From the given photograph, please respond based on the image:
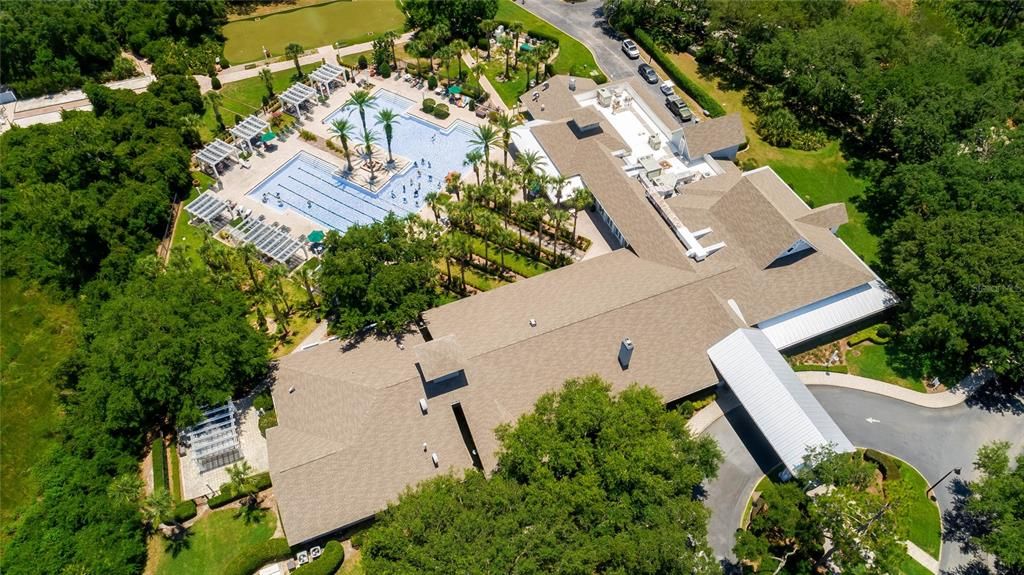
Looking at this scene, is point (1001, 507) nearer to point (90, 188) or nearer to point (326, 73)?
point (90, 188)

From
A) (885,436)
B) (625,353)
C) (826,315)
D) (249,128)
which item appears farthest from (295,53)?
(885,436)

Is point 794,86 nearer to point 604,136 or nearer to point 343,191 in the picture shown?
Result: point 604,136

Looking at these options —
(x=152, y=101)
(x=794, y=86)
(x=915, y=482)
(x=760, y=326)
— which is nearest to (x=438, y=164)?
(x=152, y=101)

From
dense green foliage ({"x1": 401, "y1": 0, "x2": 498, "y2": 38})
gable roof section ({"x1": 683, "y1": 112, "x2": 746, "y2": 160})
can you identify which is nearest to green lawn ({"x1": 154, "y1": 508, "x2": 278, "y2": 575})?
gable roof section ({"x1": 683, "y1": 112, "x2": 746, "y2": 160})

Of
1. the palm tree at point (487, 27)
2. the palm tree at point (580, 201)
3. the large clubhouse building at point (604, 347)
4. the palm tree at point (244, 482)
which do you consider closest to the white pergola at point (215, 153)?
the large clubhouse building at point (604, 347)

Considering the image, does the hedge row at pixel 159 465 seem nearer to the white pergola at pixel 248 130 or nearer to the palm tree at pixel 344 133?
the palm tree at pixel 344 133

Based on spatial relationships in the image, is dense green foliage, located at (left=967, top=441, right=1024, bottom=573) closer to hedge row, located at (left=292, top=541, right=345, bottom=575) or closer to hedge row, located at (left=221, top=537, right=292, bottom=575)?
hedge row, located at (left=292, top=541, right=345, bottom=575)
